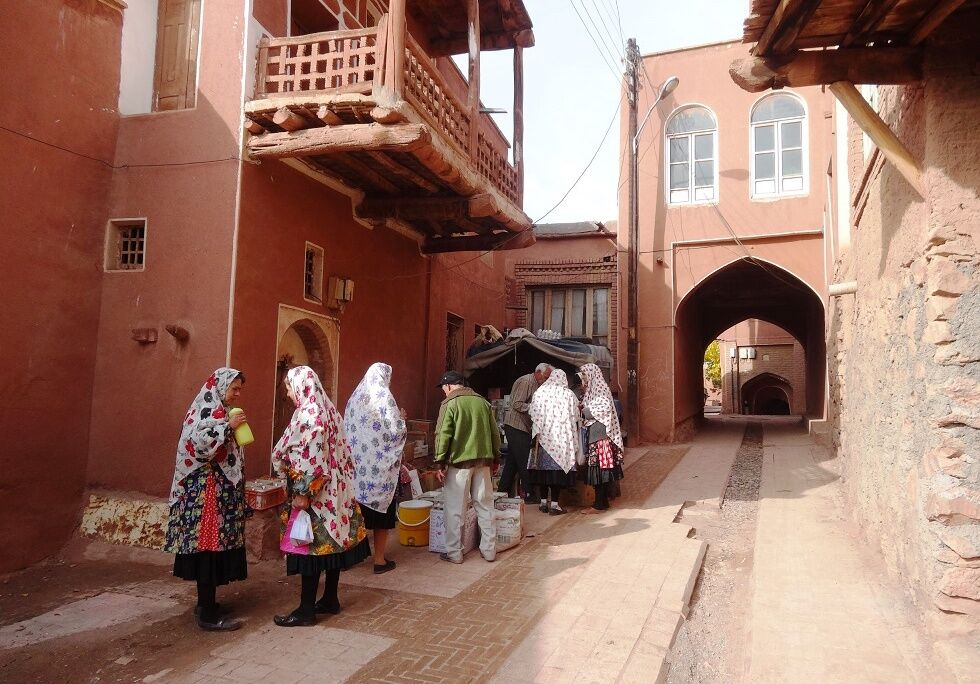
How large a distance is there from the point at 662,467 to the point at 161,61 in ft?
30.2

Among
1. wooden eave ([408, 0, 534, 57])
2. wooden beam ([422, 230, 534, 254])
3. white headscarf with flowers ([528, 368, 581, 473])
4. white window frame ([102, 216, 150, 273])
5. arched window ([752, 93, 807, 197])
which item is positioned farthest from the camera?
arched window ([752, 93, 807, 197])

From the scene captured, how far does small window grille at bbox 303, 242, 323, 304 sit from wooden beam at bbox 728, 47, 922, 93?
16.6 ft

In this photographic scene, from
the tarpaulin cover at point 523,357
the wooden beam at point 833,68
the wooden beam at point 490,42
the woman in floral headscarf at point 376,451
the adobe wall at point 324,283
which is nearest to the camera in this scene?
the wooden beam at point 833,68

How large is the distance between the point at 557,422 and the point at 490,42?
6143mm

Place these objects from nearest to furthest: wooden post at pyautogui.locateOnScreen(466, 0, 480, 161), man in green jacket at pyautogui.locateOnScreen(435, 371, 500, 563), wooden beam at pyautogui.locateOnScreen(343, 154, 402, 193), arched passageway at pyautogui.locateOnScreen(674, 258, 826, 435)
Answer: man in green jacket at pyautogui.locateOnScreen(435, 371, 500, 563)
wooden beam at pyautogui.locateOnScreen(343, 154, 402, 193)
wooden post at pyautogui.locateOnScreen(466, 0, 480, 161)
arched passageway at pyautogui.locateOnScreen(674, 258, 826, 435)

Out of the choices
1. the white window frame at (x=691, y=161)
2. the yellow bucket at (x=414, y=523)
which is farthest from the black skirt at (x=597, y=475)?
the white window frame at (x=691, y=161)

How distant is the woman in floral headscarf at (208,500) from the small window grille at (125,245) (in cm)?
311

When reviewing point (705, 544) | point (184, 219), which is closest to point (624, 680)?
point (705, 544)

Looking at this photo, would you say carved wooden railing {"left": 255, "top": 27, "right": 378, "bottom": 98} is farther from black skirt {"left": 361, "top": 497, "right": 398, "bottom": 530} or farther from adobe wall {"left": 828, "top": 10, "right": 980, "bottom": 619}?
adobe wall {"left": 828, "top": 10, "right": 980, "bottom": 619}

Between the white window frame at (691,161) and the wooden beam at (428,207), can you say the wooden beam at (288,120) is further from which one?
the white window frame at (691,161)

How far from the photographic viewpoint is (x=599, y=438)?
7.73 meters

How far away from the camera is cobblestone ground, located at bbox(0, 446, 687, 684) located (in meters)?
3.78

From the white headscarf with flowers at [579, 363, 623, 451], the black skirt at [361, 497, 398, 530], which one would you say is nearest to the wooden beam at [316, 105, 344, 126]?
the black skirt at [361, 497, 398, 530]

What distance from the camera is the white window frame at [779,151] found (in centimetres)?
1344
